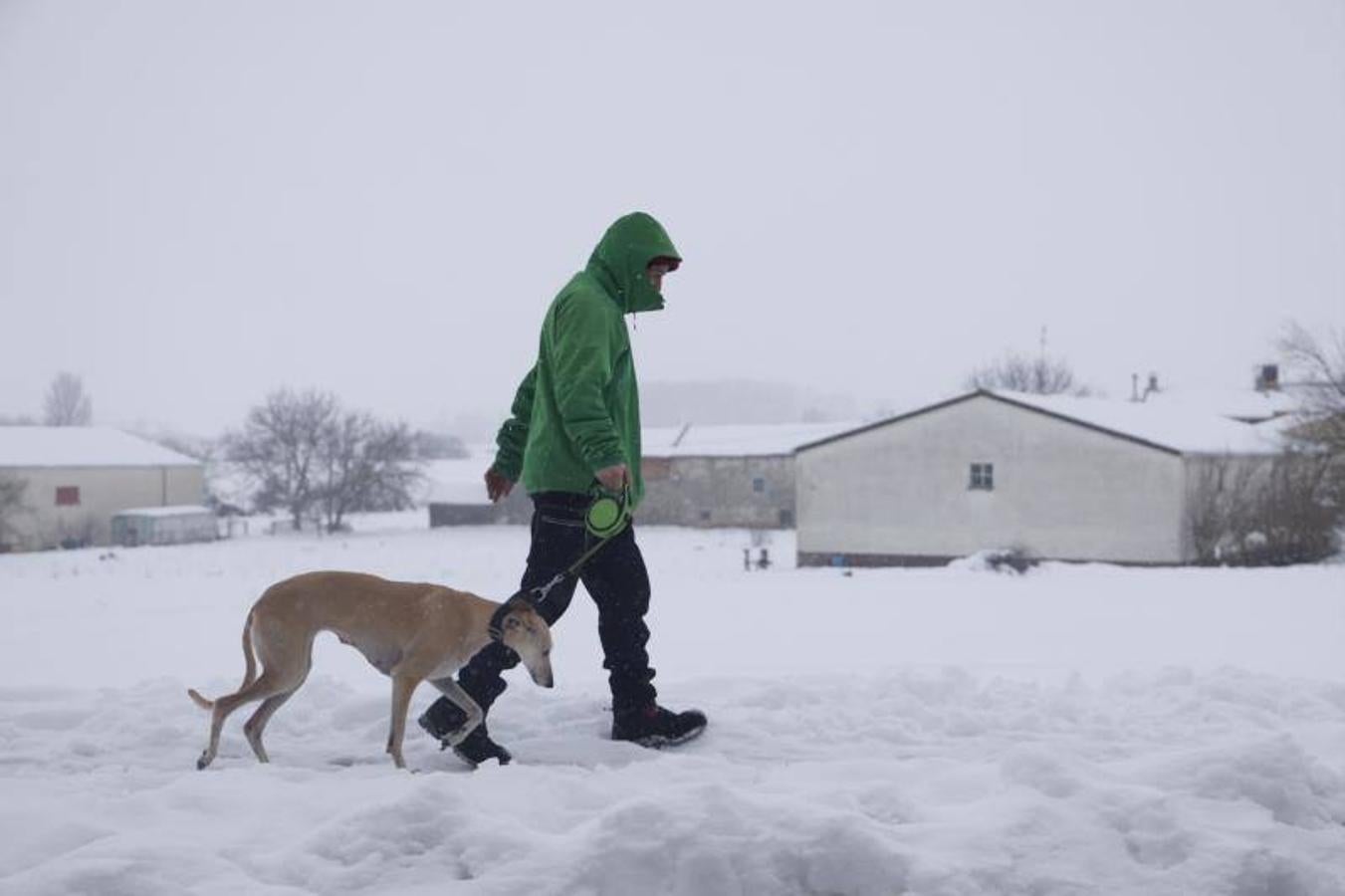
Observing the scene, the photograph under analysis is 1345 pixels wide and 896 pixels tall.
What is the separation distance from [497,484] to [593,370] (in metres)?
1.21

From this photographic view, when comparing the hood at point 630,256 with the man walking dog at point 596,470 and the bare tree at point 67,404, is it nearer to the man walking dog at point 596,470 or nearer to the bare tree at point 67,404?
the man walking dog at point 596,470

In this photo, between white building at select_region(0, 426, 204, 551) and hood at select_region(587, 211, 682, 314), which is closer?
hood at select_region(587, 211, 682, 314)

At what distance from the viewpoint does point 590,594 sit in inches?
181

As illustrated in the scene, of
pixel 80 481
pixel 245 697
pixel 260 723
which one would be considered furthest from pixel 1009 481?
pixel 80 481

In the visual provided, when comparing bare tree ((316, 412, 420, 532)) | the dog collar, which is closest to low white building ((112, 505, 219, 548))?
bare tree ((316, 412, 420, 532))

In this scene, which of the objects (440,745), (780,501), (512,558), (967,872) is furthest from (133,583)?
(780,501)

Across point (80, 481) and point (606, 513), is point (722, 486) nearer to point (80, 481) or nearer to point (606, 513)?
point (80, 481)

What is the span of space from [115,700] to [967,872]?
15.0 feet

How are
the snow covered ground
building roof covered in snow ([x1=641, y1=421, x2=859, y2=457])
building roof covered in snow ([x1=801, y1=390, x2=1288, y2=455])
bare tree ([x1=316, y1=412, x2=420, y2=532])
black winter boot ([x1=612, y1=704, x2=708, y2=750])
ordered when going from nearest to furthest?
the snow covered ground
black winter boot ([x1=612, y1=704, x2=708, y2=750])
building roof covered in snow ([x1=801, y1=390, x2=1288, y2=455])
building roof covered in snow ([x1=641, y1=421, x2=859, y2=457])
bare tree ([x1=316, y1=412, x2=420, y2=532])

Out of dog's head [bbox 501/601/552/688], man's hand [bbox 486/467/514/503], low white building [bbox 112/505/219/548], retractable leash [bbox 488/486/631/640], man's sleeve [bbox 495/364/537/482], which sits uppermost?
man's sleeve [bbox 495/364/537/482]

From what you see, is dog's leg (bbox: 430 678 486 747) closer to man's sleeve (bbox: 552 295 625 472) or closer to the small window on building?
man's sleeve (bbox: 552 295 625 472)

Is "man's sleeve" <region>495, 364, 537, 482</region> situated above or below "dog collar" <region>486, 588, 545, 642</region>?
above

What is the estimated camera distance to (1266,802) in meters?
3.37

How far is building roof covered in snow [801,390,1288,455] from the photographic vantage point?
Result: 32156 millimetres
